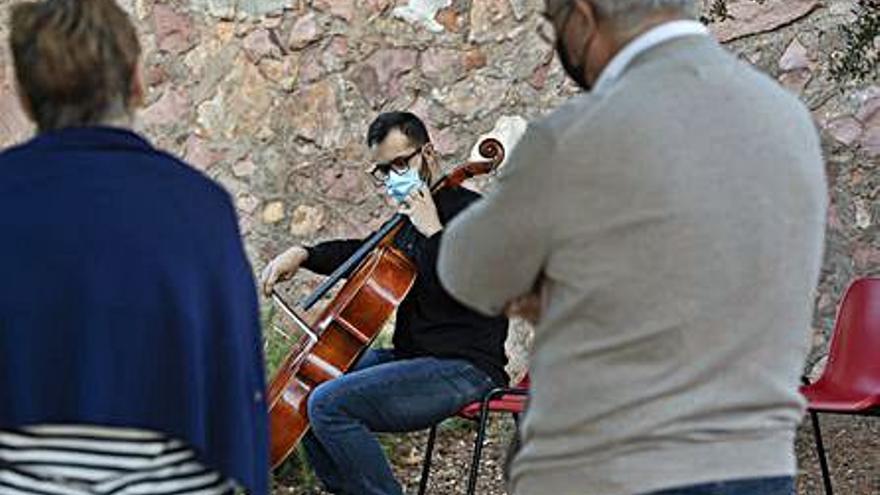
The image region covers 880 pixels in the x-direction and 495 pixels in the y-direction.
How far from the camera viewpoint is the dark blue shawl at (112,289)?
2.19 m

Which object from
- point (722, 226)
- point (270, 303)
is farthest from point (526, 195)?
point (270, 303)

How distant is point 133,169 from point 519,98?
12.3ft

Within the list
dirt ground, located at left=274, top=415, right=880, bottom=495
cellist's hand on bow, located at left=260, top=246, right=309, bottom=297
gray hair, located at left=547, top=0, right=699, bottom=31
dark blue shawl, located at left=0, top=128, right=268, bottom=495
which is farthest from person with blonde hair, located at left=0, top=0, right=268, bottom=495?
dirt ground, located at left=274, top=415, right=880, bottom=495

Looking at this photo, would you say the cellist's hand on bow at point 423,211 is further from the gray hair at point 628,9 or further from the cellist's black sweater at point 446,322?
Result: the gray hair at point 628,9

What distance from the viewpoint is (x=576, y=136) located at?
2.12 meters

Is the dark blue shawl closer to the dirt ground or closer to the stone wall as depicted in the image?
the dirt ground

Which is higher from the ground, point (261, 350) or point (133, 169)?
point (133, 169)

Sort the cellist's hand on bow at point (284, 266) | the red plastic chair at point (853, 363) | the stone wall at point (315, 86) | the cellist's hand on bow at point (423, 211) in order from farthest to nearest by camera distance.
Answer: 1. the stone wall at point (315, 86)
2. the cellist's hand on bow at point (284, 266)
3. the red plastic chair at point (853, 363)
4. the cellist's hand on bow at point (423, 211)

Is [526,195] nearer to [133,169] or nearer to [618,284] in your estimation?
[618,284]

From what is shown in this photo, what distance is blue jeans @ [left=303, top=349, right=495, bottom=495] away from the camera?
4.21 metres

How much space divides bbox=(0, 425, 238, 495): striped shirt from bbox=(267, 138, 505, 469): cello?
72.7 inches

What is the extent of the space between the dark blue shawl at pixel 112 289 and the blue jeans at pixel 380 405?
76.2 inches

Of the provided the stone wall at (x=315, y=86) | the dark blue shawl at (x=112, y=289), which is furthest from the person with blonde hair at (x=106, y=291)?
the stone wall at (x=315, y=86)

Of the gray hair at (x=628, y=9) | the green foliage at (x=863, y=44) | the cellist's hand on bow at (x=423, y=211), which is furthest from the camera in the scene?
the green foliage at (x=863, y=44)
